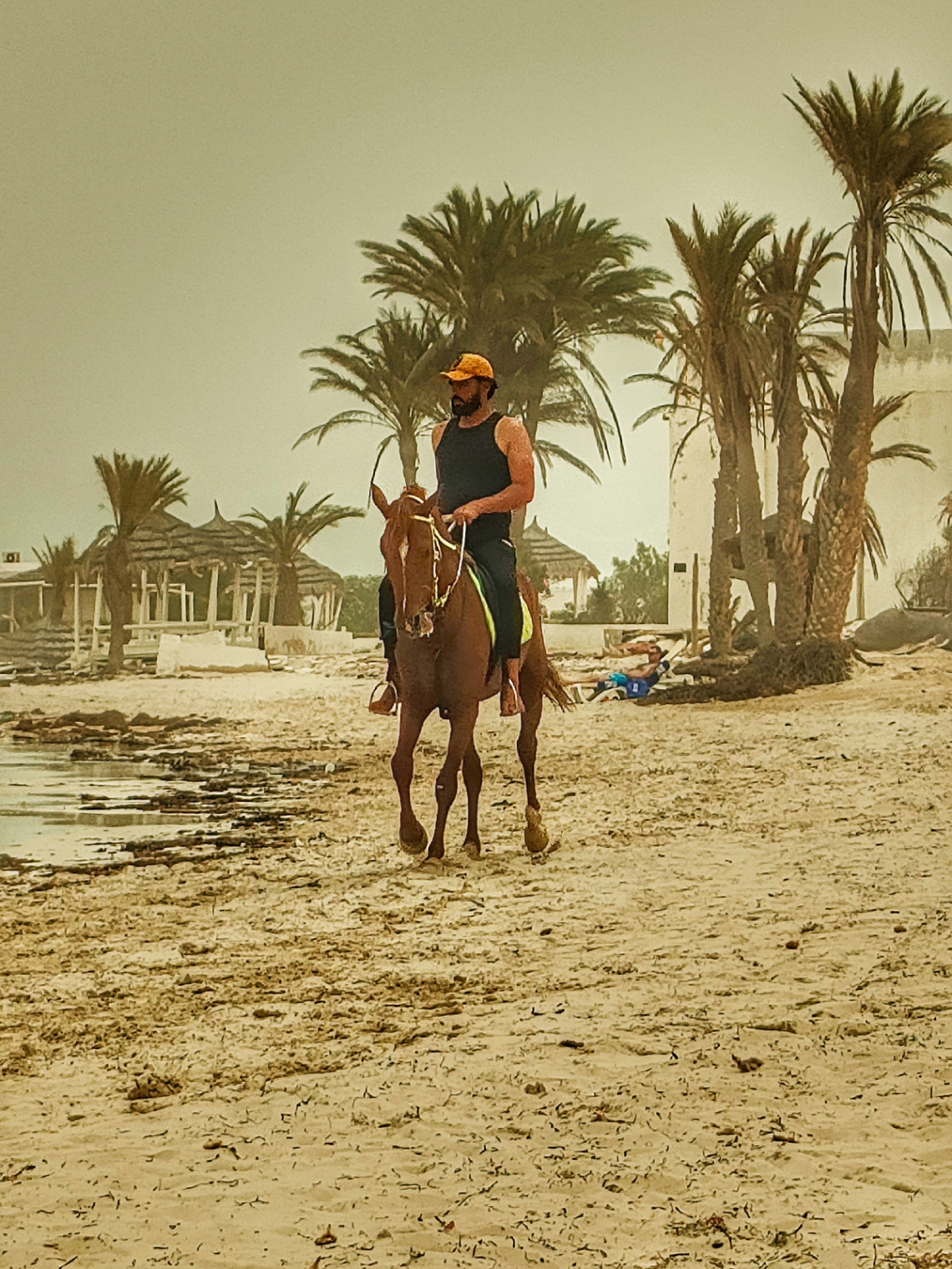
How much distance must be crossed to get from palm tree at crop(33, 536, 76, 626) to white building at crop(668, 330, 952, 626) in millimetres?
6966

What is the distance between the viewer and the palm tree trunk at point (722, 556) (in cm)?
1287

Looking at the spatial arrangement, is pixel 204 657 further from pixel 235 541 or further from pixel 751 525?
pixel 751 525

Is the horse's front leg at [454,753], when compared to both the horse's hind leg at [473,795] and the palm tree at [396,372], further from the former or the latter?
the palm tree at [396,372]

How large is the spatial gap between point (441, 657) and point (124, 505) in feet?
37.1

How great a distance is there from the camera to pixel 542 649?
18.3 feet

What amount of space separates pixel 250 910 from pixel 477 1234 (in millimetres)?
2614

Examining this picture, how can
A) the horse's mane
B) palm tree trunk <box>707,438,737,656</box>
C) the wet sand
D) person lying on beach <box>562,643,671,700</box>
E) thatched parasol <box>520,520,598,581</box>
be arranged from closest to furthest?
the wet sand < the horse's mane < person lying on beach <box>562,643,671,700</box> < palm tree trunk <box>707,438,737,656</box> < thatched parasol <box>520,520,598,581</box>

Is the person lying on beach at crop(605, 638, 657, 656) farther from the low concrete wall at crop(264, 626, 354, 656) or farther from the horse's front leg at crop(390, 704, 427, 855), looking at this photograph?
the horse's front leg at crop(390, 704, 427, 855)

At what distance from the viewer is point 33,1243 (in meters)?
2.39

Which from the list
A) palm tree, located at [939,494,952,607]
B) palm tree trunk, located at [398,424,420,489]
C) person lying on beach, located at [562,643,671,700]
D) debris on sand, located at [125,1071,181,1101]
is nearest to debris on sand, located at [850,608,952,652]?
palm tree, located at [939,494,952,607]

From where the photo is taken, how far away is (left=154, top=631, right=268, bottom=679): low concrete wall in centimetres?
1462

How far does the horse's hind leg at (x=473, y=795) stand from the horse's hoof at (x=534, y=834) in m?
0.20

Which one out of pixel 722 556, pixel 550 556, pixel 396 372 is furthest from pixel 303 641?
pixel 722 556

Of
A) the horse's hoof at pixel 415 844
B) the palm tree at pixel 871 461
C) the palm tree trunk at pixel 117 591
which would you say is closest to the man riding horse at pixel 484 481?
the horse's hoof at pixel 415 844
